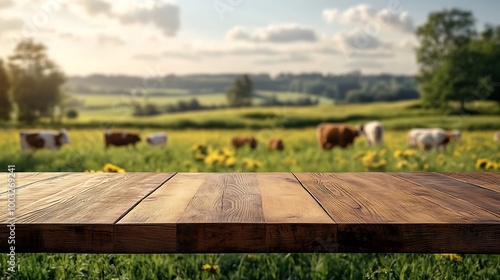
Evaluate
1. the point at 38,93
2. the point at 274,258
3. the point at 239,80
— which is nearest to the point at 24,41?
the point at 38,93

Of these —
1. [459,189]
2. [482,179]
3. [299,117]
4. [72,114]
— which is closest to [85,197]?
[459,189]

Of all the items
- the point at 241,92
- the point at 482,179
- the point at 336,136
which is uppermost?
the point at 241,92

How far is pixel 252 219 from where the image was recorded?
5.11 ft

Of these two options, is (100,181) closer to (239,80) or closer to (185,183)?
(185,183)

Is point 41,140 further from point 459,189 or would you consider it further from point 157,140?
point 459,189

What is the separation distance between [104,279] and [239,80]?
36.8 m

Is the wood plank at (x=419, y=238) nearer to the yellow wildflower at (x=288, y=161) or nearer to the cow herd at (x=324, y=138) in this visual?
the yellow wildflower at (x=288, y=161)

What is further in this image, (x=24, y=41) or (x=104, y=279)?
(x=24, y=41)

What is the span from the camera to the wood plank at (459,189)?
1928 millimetres

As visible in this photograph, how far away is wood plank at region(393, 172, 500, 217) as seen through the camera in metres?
1.93

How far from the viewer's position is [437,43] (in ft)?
122

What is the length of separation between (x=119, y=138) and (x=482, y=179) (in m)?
12.9

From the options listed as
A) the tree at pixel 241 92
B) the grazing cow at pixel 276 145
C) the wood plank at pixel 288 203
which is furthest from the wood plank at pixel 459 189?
the tree at pixel 241 92

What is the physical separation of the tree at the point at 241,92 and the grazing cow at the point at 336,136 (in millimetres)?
24060
